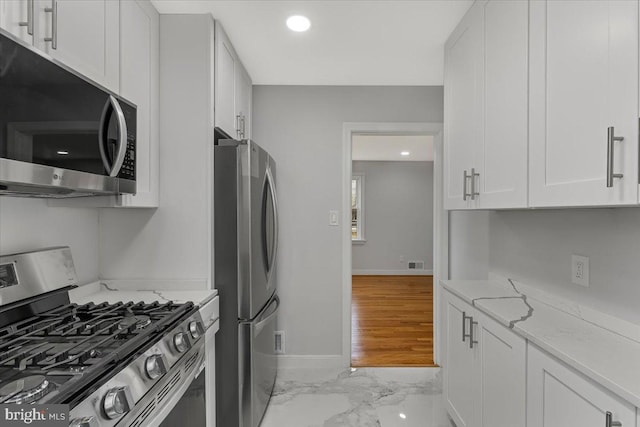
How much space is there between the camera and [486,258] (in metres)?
2.45

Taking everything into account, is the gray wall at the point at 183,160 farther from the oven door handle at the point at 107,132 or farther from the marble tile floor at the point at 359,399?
the marble tile floor at the point at 359,399

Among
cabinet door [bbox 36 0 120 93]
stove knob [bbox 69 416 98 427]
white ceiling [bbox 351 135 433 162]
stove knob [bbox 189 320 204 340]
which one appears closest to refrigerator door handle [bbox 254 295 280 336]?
stove knob [bbox 189 320 204 340]

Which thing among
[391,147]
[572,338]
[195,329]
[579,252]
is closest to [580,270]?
[579,252]

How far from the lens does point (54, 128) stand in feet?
3.61

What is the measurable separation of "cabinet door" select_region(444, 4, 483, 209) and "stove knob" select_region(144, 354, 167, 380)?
1573 millimetres

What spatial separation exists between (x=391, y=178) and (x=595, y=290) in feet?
19.9

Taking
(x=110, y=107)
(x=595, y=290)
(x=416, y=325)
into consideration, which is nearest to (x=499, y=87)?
(x=595, y=290)

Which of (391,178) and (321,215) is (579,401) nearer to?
(321,215)

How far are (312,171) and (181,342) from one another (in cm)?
199

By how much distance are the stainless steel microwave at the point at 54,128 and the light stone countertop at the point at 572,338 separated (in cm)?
158

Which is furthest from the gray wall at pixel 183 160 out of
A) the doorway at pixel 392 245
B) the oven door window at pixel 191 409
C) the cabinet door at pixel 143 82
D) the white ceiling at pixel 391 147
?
the white ceiling at pixel 391 147

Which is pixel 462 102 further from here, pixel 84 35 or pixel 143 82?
pixel 84 35

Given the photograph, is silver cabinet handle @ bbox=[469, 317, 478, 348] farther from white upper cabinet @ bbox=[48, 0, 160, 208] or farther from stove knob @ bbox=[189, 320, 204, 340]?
white upper cabinet @ bbox=[48, 0, 160, 208]

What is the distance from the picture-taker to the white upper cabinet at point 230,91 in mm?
2133
